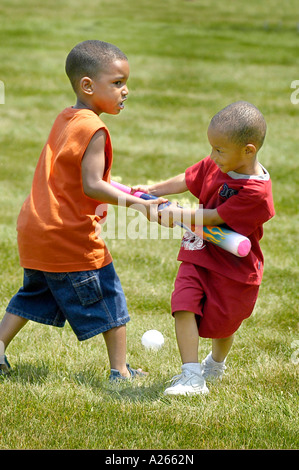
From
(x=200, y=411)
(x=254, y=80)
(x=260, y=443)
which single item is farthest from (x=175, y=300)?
(x=254, y=80)

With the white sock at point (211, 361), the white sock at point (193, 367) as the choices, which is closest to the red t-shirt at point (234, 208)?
the white sock at point (193, 367)

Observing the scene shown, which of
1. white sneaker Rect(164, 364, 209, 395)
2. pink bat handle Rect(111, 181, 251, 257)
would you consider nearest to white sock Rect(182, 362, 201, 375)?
white sneaker Rect(164, 364, 209, 395)

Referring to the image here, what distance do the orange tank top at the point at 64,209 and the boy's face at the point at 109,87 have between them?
92mm

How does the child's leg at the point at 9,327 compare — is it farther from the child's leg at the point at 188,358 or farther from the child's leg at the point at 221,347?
the child's leg at the point at 221,347

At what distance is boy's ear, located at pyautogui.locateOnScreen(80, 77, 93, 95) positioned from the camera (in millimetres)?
3529

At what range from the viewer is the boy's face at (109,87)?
139 inches

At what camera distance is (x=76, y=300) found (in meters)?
3.62

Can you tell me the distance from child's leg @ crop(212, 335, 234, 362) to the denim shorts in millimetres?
512

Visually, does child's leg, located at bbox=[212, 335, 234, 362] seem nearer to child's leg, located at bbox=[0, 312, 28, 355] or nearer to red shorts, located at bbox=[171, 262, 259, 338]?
red shorts, located at bbox=[171, 262, 259, 338]

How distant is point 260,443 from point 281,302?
2.14 m

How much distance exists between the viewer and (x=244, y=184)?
3.40m

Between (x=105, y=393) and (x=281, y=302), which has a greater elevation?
(x=105, y=393)

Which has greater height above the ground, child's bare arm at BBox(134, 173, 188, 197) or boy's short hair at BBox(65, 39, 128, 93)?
boy's short hair at BBox(65, 39, 128, 93)
